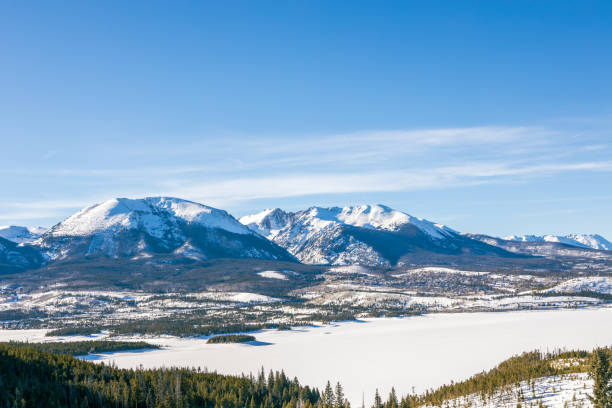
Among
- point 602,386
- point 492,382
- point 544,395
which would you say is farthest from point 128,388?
point 602,386

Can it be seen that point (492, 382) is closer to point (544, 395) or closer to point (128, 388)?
point (544, 395)

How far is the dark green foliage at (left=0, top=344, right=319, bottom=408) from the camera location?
117 meters

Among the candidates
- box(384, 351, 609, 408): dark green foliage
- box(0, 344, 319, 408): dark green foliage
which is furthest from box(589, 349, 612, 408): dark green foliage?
box(0, 344, 319, 408): dark green foliage

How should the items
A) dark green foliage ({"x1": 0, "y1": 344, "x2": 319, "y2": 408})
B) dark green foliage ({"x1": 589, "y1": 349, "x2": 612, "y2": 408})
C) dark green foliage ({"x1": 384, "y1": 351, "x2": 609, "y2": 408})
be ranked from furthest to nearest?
dark green foliage ({"x1": 0, "y1": 344, "x2": 319, "y2": 408}) < dark green foliage ({"x1": 384, "y1": 351, "x2": 609, "y2": 408}) < dark green foliage ({"x1": 589, "y1": 349, "x2": 612, "y2": 408})

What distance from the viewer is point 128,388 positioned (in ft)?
420

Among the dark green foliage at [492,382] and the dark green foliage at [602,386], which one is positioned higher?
the dark green foliage at [602,386]

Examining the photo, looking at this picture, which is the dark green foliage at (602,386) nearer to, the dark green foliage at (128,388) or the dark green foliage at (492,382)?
the dark green foliage at (492,382)

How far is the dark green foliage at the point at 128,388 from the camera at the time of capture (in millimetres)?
117438

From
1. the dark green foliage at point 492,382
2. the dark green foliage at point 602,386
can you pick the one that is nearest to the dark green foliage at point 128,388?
the dark green foliage at point 492,382

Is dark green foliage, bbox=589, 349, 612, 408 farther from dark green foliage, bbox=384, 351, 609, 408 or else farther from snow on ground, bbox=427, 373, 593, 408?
dark green foliage, bbox=384, 351, 609, 408

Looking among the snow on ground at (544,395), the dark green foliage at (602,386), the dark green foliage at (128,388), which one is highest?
the dark green foliage at (602,386)

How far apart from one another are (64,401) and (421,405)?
77371mm

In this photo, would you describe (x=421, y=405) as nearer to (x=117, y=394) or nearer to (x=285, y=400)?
(x=285, y=400)

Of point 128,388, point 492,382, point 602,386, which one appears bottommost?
point 128,388
